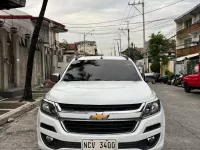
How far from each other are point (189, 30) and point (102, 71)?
4009 cm

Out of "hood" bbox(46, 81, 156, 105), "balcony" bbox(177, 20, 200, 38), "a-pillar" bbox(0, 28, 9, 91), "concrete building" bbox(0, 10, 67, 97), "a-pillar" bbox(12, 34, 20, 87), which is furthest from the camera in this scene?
"balcony" bbox(177, 20, 200, 38)

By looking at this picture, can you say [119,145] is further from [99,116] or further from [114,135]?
[99,116]

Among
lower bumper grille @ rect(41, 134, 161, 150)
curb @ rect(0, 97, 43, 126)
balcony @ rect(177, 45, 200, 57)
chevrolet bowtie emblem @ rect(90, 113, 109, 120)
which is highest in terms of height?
balcony @ rect(177, 45, 200, 57)

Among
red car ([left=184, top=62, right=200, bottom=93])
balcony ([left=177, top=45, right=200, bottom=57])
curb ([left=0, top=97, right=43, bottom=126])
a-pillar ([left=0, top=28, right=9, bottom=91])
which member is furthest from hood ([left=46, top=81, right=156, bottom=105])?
balcony ([left=177, top=45, right=200, bottom=57])

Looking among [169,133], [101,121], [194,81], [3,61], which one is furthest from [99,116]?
[194,81]

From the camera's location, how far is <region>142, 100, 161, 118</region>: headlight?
4344 millimetres

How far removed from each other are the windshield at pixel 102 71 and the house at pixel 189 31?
3200 cm

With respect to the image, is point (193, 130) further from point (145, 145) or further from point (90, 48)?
point (90, 48)

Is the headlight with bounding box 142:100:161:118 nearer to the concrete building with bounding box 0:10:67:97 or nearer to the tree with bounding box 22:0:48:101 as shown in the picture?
the tree with bounding box 22:0:48:101

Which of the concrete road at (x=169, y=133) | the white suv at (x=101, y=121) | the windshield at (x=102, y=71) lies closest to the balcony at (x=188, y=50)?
the concrete road at (x=169, y=133)

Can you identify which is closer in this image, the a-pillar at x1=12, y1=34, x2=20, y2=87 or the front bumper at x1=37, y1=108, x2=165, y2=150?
the front bumper at x1=37, y1=108, x2=165, y2=150

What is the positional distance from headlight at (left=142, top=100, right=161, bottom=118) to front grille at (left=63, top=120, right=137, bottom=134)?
8.2 inches

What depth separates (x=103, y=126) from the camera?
4.20 meters

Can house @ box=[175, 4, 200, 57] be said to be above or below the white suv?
above
